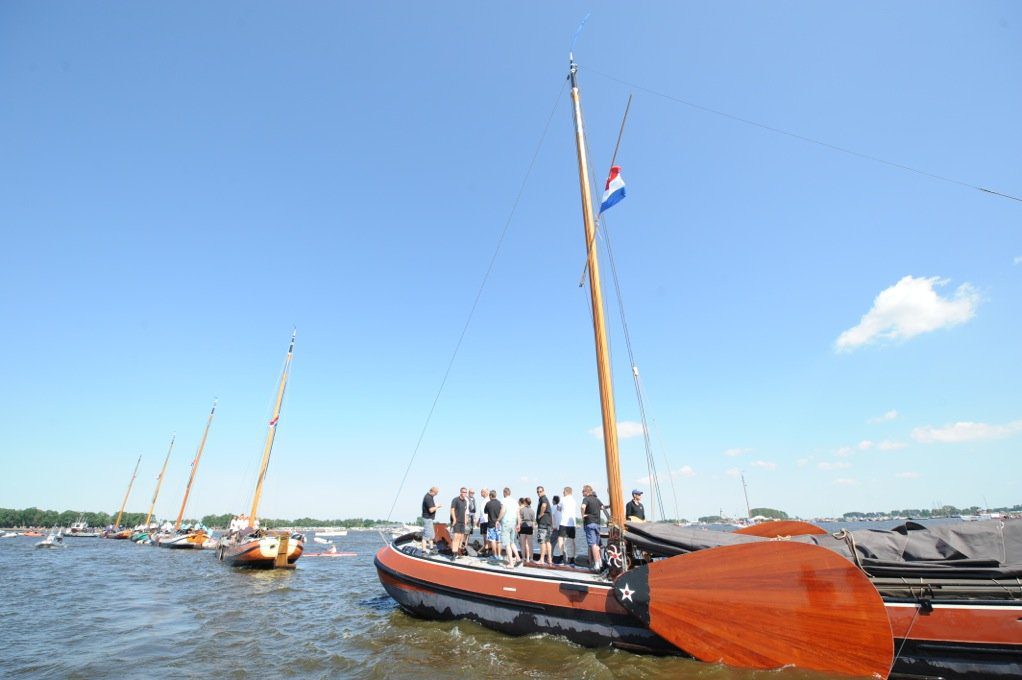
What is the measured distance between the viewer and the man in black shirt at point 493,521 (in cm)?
1055

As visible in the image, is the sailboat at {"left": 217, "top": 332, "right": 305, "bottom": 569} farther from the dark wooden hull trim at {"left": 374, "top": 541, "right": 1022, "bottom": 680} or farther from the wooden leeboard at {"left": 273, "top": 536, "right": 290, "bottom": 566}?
the dark wooden hull trim at {"left": 374, "top": 541, "right": 1022, "bottom": 680}

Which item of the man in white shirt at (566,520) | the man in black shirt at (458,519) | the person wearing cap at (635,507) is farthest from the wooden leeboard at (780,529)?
the man in black shirt at (458,519)

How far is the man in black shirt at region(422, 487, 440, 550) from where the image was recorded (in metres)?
11.6

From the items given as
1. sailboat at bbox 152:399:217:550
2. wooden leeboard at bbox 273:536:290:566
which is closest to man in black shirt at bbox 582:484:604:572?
wooden leeboard at bbox 273:536:290:566

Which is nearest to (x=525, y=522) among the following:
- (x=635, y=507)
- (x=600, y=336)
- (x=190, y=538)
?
(x=635, y=507)

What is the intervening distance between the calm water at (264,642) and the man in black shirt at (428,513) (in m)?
1.80

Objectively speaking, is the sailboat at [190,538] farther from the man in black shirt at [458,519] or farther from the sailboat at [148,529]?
the man in black shirt at [458,519]

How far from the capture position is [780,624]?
245 inches

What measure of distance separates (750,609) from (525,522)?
5.28 m

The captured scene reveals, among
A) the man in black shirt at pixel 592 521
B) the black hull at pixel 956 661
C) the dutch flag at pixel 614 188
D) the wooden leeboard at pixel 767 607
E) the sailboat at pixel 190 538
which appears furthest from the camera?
the sailboat at pixel 190 538

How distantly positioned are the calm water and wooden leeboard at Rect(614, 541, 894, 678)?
31 centimetres

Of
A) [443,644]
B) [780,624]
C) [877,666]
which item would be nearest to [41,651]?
[443,644]

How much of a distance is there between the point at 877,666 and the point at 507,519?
6358 mm

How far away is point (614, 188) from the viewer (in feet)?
33.6
